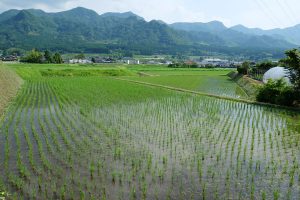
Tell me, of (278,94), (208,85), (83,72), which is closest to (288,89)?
(278,94)

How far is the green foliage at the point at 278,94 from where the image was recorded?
2094 centimetres

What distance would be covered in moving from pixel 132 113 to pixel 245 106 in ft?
26.7

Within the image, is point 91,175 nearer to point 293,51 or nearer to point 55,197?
point 55,197

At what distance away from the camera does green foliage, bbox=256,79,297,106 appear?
20938mm

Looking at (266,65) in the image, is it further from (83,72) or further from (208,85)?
(83,72)

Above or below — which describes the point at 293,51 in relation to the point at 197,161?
above

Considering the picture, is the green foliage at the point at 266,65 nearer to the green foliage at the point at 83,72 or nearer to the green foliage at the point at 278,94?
the green foliage at the point at 83,72

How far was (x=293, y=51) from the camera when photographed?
69.3ft

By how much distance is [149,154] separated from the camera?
418 inches

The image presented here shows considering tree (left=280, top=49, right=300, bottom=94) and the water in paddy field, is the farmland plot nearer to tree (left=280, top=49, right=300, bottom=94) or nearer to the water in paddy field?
tree (left=280, top=49, right=300, bottom=94)

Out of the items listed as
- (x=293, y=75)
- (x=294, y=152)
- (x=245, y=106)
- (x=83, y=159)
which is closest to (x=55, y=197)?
(x=83, y=159)

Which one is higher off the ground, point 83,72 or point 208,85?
point 83,72

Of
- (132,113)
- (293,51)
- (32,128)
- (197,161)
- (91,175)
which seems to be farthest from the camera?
(293,51)

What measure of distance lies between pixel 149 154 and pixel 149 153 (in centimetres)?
10
